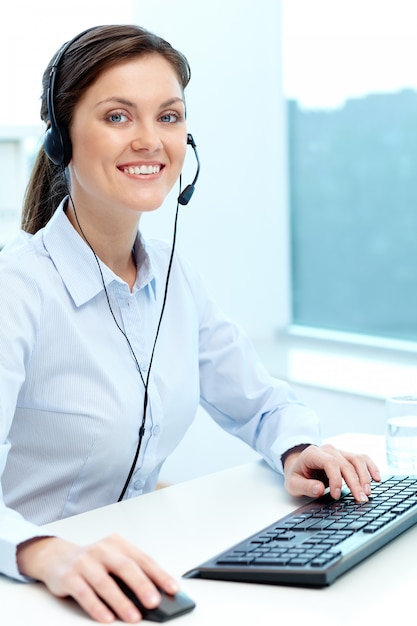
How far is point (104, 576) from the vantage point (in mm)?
933

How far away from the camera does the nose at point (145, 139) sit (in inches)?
57.3

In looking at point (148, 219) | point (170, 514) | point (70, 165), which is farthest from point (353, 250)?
point (170, 514)

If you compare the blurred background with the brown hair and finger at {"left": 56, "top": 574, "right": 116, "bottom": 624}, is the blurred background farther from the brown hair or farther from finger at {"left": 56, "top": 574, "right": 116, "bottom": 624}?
finger at {"left": 56, "top": 574, "right": 116, "bottom": 624}

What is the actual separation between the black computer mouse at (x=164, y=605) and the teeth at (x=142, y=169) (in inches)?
27.9

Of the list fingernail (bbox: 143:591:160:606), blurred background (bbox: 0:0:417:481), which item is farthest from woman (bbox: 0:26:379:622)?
blurred background (bbox: 0:0:417:481)

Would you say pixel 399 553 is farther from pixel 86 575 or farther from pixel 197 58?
pixel 197 58

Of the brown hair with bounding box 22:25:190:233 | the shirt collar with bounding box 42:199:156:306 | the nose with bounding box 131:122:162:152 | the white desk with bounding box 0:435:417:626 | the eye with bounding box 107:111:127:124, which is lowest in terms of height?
the white desk with bounding box 0:435:417:626

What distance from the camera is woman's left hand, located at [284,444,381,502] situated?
1282mm

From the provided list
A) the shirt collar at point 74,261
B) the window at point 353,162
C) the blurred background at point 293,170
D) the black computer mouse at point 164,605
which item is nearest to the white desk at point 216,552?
the black computer mouse at point 164,605

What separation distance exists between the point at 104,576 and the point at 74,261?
0.65 meters

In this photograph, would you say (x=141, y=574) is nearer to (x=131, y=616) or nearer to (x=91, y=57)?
(x=131, y=616)

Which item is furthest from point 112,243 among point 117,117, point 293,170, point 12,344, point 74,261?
point 293,170

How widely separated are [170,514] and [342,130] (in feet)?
7.13

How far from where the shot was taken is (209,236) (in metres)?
3.17
